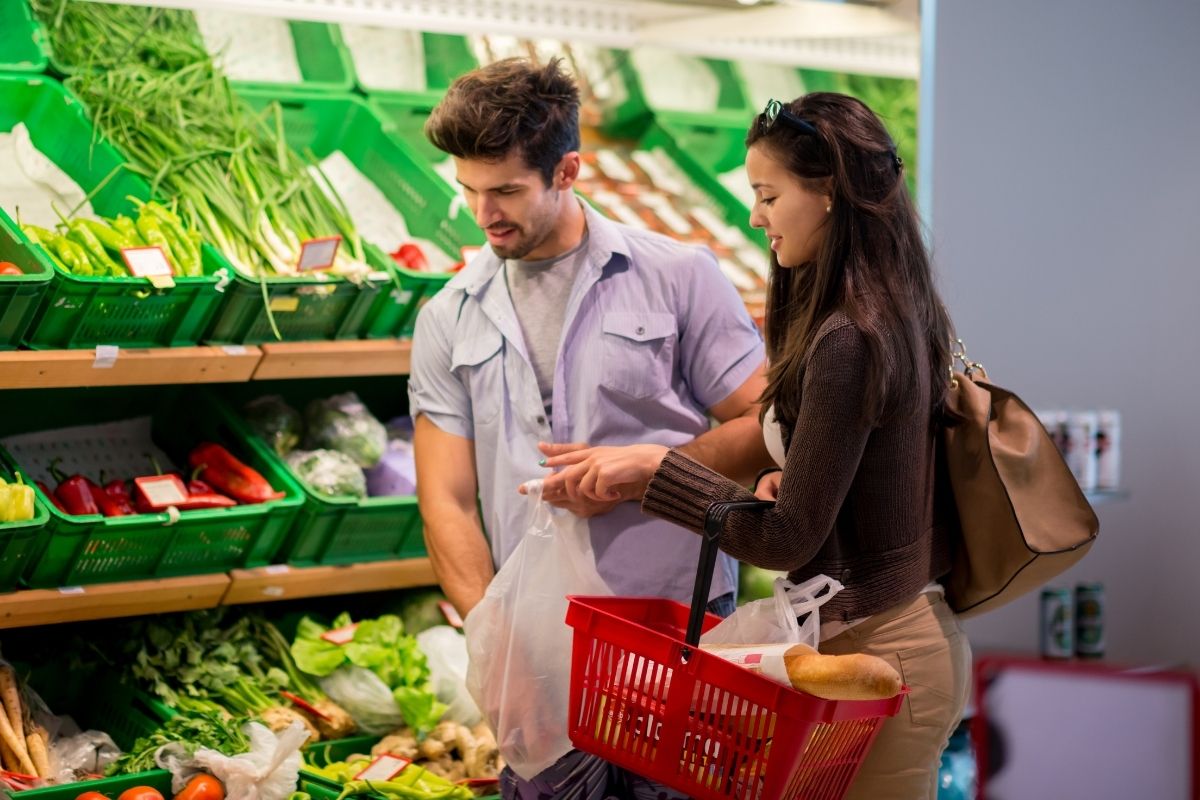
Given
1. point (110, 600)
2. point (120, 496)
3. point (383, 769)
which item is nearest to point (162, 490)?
point (120, 496)

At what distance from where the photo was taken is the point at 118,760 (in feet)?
10.9

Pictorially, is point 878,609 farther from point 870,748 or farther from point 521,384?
point 521,384

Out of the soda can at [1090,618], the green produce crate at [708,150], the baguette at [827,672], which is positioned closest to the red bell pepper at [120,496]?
the baguette at [827,672]

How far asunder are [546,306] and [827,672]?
3.70 ft

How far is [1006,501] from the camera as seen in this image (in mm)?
2271

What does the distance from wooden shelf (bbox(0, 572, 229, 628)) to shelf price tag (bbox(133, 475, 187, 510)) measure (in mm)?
185

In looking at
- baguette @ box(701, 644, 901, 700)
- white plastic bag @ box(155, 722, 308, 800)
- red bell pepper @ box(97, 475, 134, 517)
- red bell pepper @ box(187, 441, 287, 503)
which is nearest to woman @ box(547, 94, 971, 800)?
baguette @ box(701, 644, 901, 700)

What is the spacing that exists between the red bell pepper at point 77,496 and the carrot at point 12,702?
0.41m

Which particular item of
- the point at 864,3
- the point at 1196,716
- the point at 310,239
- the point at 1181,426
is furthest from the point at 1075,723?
the point at 310,239

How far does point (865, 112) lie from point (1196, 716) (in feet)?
9.54

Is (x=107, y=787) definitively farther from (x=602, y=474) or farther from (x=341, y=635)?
(x=602, y=474)

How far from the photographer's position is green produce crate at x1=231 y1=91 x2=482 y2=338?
4.28 meters

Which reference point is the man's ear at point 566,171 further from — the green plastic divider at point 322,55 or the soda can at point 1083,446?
the soda can at point 1083,446

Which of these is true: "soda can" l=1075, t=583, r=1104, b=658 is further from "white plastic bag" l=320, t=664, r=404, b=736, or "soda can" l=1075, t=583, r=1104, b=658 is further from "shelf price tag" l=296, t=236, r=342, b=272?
"shelf price tag" l=296, t=236, r=342, b=272
